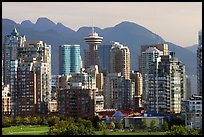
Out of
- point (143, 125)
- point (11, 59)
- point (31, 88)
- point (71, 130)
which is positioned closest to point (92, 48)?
point (11, 59)

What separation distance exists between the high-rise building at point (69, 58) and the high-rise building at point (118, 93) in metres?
6.15

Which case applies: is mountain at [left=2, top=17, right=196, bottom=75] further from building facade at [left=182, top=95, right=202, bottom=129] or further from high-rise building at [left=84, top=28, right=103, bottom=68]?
building facade at [left=182, top=95, right=202, bottom=129]

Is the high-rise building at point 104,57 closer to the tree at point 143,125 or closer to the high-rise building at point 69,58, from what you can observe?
the high-rise building at point 69,58

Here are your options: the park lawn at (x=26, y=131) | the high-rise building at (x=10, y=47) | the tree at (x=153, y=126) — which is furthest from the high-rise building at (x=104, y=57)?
the park lawn at (x=26, y=131)

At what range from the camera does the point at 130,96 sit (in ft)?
43.5

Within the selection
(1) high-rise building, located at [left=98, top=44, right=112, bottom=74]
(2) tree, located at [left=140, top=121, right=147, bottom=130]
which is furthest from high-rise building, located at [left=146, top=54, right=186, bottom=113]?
(1) high-rise building, located at [left=98, top=44, right=112, bottom=74]

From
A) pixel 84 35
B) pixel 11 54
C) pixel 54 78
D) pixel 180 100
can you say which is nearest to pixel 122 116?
pixel 180 100

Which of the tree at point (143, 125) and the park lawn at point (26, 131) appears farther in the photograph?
the tree at point (143, 125)

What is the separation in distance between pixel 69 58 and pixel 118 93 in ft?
24.6

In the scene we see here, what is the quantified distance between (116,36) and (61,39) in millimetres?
2728

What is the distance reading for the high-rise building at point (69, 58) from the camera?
20.0 metres

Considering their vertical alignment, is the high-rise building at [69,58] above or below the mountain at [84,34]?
below

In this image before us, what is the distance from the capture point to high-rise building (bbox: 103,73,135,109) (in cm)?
1316

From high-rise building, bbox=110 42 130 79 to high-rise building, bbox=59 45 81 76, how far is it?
212 cm
